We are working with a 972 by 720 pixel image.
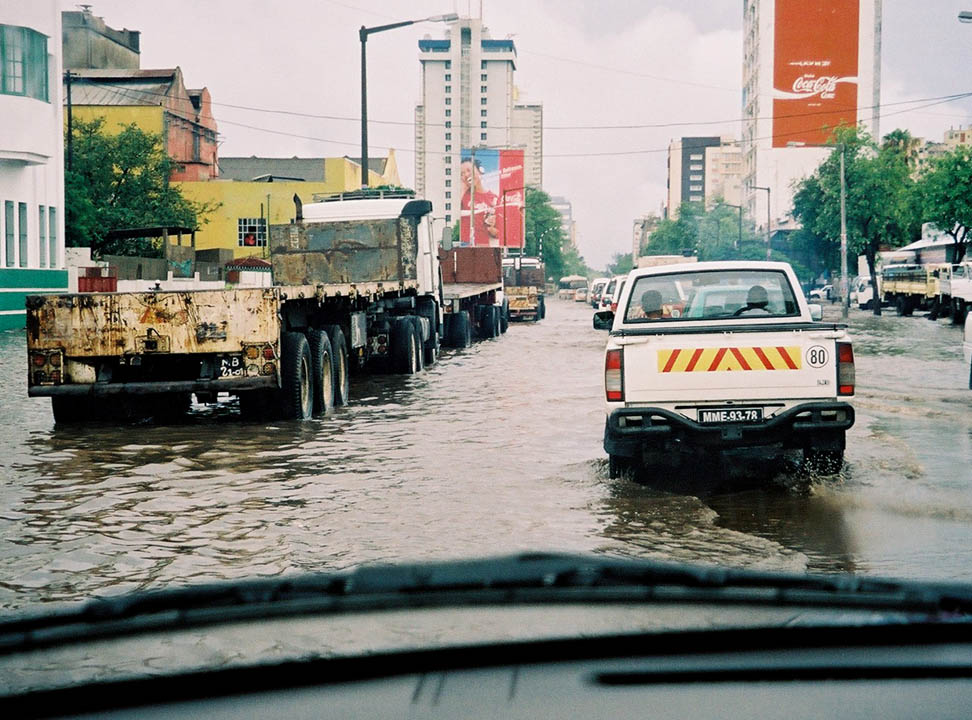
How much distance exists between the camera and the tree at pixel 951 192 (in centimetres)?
4988

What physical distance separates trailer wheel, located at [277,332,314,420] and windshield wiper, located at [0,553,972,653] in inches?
443

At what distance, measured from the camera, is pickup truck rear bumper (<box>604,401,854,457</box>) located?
907 centimetres

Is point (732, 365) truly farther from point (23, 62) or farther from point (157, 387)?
point (23, 62)

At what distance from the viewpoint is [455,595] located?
2.30 meters

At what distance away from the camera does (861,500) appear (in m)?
8.57

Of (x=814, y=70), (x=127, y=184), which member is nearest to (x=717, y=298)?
(x=127, y=184)

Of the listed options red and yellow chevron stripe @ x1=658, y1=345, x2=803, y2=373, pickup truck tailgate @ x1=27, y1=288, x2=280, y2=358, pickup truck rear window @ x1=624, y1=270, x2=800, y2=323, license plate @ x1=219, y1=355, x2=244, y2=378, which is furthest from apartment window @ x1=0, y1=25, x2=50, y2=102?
red and yellow chevron stripe @ x1=658, y1=345, x2=803, y2=373

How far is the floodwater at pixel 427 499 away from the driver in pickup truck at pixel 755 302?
1223 mm

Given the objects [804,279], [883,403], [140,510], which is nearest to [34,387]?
[140,510]

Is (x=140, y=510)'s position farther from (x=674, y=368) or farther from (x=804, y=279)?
(x=804, y=279)

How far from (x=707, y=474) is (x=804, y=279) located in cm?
8457

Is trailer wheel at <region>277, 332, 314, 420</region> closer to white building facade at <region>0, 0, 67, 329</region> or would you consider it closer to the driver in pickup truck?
the driver in pickup truck

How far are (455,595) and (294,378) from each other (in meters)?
11.6

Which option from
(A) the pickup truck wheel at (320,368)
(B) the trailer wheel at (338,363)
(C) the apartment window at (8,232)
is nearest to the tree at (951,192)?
(C) the apartment window at (8,232)
